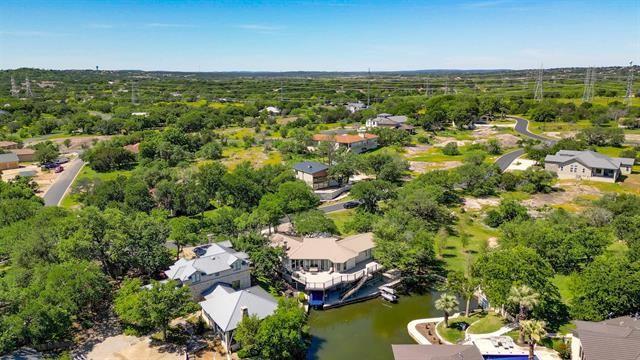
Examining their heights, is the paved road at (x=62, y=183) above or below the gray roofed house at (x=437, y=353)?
below

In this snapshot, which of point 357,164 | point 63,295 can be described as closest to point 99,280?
point 63,295

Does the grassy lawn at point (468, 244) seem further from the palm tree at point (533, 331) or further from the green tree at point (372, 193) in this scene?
the palm tree at point (533, 331)

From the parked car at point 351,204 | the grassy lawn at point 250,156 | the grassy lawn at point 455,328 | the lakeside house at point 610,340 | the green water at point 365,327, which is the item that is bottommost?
the green water at point 365,327

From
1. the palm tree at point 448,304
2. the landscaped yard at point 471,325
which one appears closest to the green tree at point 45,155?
the landscaped yard at point 471,325

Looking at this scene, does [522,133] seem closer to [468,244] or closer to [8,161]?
[468,244]

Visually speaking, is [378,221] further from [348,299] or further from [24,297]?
[24,297]

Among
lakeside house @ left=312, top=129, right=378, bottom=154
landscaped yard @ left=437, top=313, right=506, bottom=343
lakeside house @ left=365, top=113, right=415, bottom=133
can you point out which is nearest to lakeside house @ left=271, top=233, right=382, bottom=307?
landscaped yard @ left=437, top=313, right=506, bottom=343
